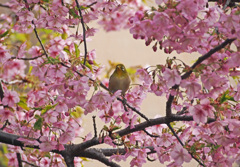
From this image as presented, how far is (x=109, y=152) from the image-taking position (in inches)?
60.5

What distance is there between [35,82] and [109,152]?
53 cm

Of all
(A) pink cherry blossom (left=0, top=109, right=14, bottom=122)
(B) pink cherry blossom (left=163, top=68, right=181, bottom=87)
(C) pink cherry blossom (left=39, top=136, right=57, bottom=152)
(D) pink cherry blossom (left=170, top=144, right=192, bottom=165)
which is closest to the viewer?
(B) pink cherry blossom (left=163, top=68, right=181, bottom=87)

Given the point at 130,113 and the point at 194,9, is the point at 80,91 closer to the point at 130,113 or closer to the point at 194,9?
the point at 130,113

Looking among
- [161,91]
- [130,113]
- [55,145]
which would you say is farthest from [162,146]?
[55,145]

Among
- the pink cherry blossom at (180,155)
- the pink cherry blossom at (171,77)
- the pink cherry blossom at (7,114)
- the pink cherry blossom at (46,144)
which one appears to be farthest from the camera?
the pink cherry blossom at (7,114)

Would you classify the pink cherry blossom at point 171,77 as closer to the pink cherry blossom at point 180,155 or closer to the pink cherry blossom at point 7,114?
the pink cherry blossom at point 180,155

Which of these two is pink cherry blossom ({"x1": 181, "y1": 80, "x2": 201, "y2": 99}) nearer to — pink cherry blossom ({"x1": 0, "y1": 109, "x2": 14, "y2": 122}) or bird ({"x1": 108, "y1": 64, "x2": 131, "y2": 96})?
bird ({"x1": 108, "y1": 64, "x2": 131, "y2": 96})

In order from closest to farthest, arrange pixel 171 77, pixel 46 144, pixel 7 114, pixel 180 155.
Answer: pixel 171 77, pixel 180 155, pixel 46 144, pixel 7 114

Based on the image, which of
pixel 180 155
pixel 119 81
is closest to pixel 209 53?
pixel 180 155

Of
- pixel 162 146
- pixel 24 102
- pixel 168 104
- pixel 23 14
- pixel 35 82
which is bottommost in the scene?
pixel 162 146

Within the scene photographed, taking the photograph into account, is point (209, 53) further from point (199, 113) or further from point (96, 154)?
point (96, 154)

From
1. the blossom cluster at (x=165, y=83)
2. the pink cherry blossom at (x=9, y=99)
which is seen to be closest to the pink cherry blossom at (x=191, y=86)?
the blossom cluster at (x=165, y=83)

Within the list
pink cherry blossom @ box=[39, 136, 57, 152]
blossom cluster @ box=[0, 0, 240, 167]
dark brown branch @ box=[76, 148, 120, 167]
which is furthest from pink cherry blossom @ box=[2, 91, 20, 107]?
dark brown branch @ box=[76, 148, 120, 167]

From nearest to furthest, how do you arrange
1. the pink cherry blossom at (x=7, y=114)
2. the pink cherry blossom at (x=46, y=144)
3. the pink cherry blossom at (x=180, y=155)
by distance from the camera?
the pink cherry blossom at (x=180, y=155)
the pink cherry blossom at (x=46, y=144)
the pink cherry blossom at (x=7, y=114)
